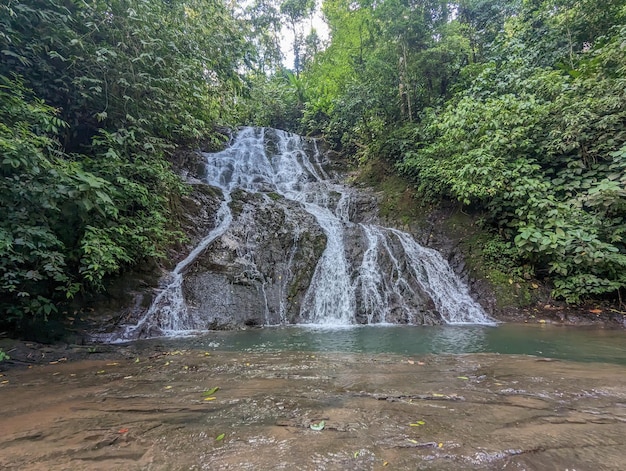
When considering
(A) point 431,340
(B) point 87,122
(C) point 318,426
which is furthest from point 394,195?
(C) point 318,426

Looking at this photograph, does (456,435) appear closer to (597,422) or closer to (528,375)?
(597,422)

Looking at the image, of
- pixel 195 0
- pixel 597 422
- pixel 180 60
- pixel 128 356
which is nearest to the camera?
pixel 597 422

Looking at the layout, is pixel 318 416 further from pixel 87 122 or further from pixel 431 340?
pixel 87 122

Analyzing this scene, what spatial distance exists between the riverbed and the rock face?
367 cm

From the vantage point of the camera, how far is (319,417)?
2.06 m

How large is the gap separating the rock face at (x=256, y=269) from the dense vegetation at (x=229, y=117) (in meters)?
1.37

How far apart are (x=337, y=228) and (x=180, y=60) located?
579 cm

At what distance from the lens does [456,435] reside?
70.2 inches

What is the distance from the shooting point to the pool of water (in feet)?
15.1

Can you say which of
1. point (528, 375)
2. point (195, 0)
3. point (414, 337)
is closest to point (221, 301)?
point (414, 337)

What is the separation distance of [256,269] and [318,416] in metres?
6.43

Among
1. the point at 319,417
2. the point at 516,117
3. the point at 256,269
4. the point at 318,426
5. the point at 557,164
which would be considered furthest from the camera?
the point at 256,269

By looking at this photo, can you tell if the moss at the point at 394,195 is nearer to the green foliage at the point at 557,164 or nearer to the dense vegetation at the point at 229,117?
the dense vegetation at the point at 229,117

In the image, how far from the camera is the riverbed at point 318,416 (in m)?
1.57
